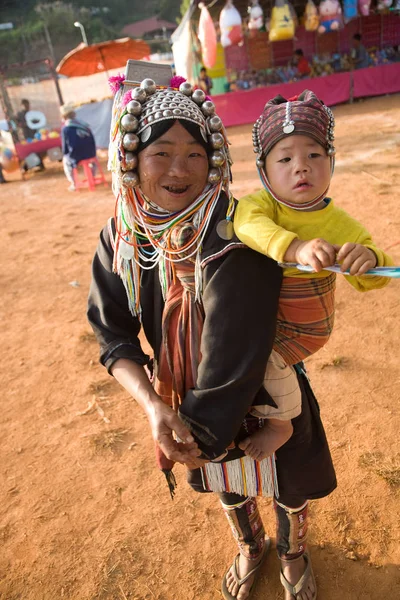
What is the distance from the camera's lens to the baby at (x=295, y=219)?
1321 millimetres

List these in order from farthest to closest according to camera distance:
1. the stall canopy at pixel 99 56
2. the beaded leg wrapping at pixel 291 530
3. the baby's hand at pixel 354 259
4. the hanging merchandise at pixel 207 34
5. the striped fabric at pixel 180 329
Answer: the stall canopy at pixel 99 56, the hanging merchandise at pixel 207 34, the beaded leg wrapping at pixel 291 530, the striped fabric at pixel 180 329, the baby's hand at pixel 354 259

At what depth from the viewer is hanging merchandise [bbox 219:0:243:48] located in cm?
1173

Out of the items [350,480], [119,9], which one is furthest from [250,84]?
[119,9]

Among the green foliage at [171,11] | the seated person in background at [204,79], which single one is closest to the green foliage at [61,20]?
the green foliage at [171,11]

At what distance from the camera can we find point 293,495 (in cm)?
179

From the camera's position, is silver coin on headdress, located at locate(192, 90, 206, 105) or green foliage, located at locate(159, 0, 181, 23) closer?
silver coin on headdress, located at locate(192, 90, 206, 105)

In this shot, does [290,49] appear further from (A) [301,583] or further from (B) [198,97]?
(A) [301,583]

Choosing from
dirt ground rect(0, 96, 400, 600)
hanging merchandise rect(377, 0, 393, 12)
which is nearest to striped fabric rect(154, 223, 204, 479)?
dirt ground rect(0, 96, 400, 600)

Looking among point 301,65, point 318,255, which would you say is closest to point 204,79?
point 301,65

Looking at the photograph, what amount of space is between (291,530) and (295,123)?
160 centimetres

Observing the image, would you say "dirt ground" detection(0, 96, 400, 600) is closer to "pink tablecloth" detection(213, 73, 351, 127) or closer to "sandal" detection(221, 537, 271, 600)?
"sandal" detection(221, 537, 271, 600)

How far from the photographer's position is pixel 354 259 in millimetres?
1055

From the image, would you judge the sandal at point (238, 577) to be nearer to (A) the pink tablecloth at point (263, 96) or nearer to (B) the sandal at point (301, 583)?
(B) the sandal at point (301, 583)

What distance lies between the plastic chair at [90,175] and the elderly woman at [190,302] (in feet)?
27.6
